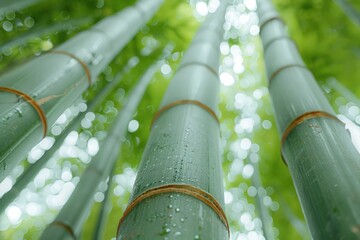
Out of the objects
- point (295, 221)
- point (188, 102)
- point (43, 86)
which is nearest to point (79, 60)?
point (43, 86)

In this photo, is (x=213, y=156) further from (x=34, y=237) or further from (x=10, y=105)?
(x=34, y=237)

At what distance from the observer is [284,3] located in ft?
16.5

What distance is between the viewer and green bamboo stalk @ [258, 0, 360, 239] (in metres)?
1.13

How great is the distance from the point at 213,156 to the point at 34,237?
189 inches

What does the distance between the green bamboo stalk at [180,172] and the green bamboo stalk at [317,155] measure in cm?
33

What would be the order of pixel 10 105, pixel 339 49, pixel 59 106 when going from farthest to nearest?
pixel 339 49, pixel 59 106, pixel 10 105

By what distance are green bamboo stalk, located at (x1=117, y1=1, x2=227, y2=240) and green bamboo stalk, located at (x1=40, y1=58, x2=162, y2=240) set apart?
4.36ft

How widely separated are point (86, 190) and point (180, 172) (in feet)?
6.37

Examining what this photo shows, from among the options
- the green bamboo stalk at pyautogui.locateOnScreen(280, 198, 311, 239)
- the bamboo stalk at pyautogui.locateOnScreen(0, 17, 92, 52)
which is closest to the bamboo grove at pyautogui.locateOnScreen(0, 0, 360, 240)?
the bamboo stalk at pyautogui.locateOnScreen(0, 17, 92, 52)

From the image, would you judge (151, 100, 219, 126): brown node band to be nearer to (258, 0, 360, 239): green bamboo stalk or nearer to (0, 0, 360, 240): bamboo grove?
(0, 0, 360, 240): bamboo grove

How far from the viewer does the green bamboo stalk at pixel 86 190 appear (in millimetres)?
2569

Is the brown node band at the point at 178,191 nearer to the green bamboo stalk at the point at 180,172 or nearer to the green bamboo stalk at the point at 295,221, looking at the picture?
the green bamboo stalk at the point at 180,172

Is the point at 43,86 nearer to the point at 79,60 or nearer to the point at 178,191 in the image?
the point at 79,60

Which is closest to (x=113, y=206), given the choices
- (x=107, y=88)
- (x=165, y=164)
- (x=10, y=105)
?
(x=107, y=88)
